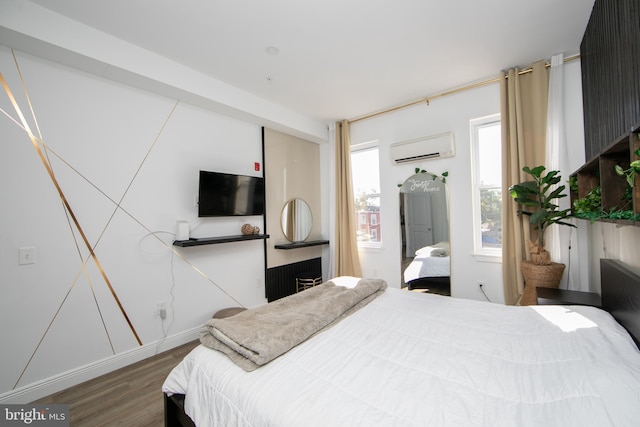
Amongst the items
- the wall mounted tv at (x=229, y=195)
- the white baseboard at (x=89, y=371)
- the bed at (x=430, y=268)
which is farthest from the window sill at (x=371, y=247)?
the white baseboard at (x=89, y=371)

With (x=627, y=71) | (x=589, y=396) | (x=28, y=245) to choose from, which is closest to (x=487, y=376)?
(x=589, y=396)

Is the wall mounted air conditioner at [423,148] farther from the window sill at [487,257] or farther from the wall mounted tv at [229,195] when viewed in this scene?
the wall mounted tv at [229,195]

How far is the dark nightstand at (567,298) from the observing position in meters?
2.04

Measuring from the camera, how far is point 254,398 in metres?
1.02

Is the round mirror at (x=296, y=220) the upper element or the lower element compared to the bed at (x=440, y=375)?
upper

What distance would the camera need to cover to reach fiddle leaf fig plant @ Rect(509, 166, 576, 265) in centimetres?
240

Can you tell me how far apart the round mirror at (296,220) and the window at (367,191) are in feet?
2.56

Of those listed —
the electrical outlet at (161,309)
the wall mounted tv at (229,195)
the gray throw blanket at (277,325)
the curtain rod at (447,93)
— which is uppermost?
the curtain rod at (447,93)

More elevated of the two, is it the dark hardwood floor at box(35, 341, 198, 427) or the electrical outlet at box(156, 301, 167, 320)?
the electrical outlet at box(156, 301, 167, 320)

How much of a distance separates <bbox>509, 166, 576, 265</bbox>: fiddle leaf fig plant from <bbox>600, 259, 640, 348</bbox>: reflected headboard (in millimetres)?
580

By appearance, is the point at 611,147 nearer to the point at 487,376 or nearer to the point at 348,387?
the point at 487,376

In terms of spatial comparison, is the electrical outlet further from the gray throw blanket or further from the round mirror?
the round mirror

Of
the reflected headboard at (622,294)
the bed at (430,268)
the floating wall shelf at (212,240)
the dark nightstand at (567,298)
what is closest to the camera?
the reflected headboard at (622,294)
